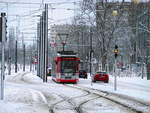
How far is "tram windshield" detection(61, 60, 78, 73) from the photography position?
47188 mm

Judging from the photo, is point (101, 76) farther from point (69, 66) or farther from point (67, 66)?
point (67, 66)

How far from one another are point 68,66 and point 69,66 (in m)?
0.11

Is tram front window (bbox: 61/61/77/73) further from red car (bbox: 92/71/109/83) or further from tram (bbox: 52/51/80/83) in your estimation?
red car (bbox: 92/71/109/83)

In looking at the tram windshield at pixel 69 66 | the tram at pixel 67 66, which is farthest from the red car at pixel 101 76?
the tram windshield at pixel 69 66

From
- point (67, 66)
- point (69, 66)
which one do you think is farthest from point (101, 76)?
A: point (67, 66)

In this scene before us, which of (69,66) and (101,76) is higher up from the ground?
(69,66)

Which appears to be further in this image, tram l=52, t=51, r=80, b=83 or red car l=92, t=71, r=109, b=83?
red car l=92, t=71, r=109, b=83

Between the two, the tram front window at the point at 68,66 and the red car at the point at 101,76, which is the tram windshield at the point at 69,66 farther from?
the red car at the point at 101,76

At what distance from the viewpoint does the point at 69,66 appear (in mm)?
47406

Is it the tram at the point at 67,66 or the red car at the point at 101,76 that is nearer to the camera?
the tram at the point at 67,66

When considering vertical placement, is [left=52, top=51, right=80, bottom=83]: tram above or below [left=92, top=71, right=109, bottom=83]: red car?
above

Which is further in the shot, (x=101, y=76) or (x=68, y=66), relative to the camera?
(x=101, y=76)

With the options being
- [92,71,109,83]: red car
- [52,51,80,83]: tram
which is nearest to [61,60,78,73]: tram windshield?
[52,51,80,83]: tram

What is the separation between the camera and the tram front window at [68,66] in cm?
4719
